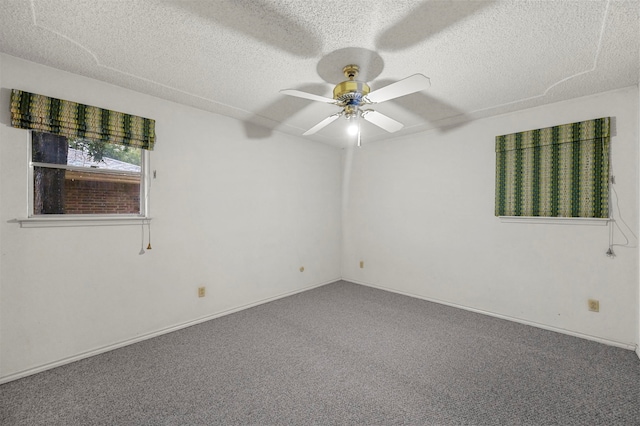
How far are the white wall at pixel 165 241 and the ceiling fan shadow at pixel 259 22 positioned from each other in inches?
57.5

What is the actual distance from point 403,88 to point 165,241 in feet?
8.36

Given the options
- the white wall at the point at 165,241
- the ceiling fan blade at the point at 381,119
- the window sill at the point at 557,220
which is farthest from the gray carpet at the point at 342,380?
the ceiling fan blade at the point at 381,119

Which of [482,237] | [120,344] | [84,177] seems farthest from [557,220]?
[84,177]

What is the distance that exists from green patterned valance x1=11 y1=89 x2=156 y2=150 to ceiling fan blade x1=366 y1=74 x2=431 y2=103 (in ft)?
6.87

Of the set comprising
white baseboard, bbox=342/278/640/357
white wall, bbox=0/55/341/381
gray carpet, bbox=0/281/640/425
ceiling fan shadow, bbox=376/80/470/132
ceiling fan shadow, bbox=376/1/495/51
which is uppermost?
ceiling fan shadow, bbox=376/80/470/132

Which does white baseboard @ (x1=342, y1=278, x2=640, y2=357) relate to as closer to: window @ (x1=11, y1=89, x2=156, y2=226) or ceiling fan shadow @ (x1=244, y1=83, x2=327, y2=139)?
ceiling fan shadow @ (x1=244, y1=83, x2=327, y2=139)

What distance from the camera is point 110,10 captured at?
1545mm

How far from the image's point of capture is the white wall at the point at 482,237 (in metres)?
2.48

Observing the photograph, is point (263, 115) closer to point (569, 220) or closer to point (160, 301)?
point (160, 301)

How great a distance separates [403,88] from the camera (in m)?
1.75

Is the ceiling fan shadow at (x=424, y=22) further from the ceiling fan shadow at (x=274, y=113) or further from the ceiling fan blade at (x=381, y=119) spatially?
the ceiling fan shadow at (x=274, y=113)


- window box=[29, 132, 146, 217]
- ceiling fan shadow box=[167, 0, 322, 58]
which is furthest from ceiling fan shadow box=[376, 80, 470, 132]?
window box=[29, 132, 146, 217]

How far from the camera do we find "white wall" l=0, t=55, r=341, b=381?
201 cm

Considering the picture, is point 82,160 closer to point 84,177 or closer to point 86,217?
point 84,177
